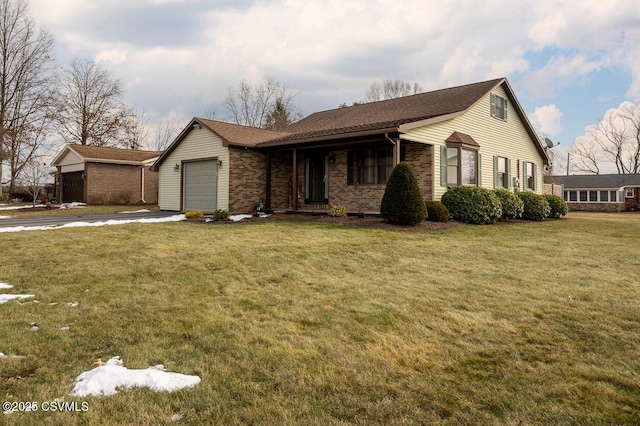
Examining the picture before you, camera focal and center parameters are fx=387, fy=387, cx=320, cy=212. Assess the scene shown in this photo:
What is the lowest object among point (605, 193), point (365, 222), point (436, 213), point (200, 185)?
point (365, 222)

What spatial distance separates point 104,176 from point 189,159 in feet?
38.9

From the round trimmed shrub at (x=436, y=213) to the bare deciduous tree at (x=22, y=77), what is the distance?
1236 inches

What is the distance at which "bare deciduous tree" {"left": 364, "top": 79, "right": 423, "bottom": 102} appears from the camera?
38344 millimetres

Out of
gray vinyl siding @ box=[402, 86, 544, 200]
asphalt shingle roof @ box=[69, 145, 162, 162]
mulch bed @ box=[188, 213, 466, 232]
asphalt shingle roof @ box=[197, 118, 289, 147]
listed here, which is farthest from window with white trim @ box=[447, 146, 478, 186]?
asphalt shingle roof @ box=[69, 145, 162, 162]

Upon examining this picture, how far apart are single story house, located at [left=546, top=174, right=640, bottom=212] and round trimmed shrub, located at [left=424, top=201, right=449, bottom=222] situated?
27625 millimetres

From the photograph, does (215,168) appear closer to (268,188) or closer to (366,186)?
(268,188)

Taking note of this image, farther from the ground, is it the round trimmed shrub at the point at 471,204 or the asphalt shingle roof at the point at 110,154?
the asphalt shingle roof at the point at 110,154

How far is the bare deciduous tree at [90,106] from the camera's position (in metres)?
35.5

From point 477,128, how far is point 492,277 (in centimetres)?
1198

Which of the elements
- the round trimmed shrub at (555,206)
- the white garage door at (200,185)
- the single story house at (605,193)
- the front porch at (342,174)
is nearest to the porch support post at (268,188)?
the front porch at (342,174)

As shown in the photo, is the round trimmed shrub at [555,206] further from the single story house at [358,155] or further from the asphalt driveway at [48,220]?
the asphalt driveway at [48,220]

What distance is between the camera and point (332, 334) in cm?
364

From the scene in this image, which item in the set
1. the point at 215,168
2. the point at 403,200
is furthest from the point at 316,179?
the point at 403,200

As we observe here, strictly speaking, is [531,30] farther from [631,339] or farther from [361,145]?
[631,339]
